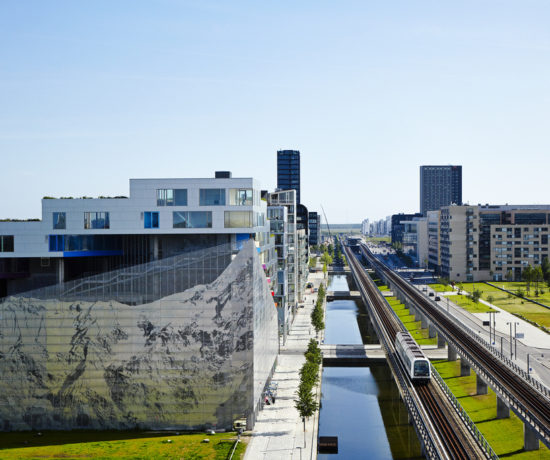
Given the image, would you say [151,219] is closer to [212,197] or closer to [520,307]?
[212,197]

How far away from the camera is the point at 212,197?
6288cm

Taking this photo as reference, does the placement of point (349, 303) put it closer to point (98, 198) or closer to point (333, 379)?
point (333, 379)

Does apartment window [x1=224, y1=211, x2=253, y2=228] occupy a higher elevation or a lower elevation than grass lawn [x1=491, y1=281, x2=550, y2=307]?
higher

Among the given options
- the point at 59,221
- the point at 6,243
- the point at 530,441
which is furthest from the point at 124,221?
the point at 530,441

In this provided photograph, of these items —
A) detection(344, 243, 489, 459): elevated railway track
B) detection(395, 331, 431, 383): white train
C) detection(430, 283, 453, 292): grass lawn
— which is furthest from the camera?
detection(430, 283, 453, 292): grass lawn

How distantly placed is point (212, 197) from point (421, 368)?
1176 inches

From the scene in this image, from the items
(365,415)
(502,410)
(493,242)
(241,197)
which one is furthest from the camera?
(493,242)

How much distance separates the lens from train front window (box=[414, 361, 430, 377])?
65562 mm

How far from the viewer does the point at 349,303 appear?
157 m

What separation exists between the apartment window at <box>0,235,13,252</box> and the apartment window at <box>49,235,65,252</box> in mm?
4013

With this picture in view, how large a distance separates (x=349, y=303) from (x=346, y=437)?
3830 inches

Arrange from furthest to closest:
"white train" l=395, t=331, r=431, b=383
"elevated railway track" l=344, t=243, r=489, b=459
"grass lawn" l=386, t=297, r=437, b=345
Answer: "grass lawn" l=386, t=297, r=437, b=345
"white train" l=395, t=331, r=431, b=383
"elevated railway track" l=344, t=243, r=489, b=459

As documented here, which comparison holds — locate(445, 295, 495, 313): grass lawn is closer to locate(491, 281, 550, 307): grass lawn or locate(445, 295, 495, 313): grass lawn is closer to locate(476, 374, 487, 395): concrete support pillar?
locate(491, 281, 550, 307): grass lawn

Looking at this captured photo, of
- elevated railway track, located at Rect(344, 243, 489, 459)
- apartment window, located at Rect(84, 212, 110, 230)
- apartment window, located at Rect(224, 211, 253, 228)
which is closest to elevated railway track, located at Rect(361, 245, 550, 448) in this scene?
elevated railway track, located at Rect(344, 243, 489, 459)
